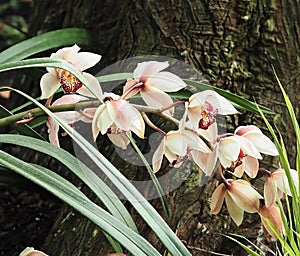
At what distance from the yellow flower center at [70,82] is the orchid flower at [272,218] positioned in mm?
295

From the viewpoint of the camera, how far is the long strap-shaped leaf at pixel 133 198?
27.5 inches

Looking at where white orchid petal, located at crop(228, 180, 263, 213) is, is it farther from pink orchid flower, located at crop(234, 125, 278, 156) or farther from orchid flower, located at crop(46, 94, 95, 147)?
orchid flower, located at crop(46, 94, 95, 147)

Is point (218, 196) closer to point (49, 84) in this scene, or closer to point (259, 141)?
point (259, 141)

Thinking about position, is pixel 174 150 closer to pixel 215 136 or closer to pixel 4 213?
pixel 215 136

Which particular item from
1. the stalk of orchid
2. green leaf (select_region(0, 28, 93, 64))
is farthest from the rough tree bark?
the stalk of orchid

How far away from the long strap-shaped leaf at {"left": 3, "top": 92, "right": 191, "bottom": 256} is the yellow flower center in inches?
2.6

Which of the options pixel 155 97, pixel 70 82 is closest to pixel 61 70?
pixel 70 82

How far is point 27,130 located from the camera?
0.88 metres

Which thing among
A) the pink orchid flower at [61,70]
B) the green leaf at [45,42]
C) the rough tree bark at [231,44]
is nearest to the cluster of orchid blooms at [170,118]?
the pink orchid flower at [61,70]

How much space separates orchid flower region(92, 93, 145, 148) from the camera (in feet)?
2.36

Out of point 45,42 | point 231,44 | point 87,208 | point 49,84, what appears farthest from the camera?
point 45,42

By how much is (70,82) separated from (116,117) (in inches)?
3.6

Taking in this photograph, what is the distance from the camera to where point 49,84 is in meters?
0.78

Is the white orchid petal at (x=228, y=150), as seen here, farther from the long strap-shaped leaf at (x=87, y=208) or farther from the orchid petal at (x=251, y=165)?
the long strap-shaped leaf at (x=87, y=208)
